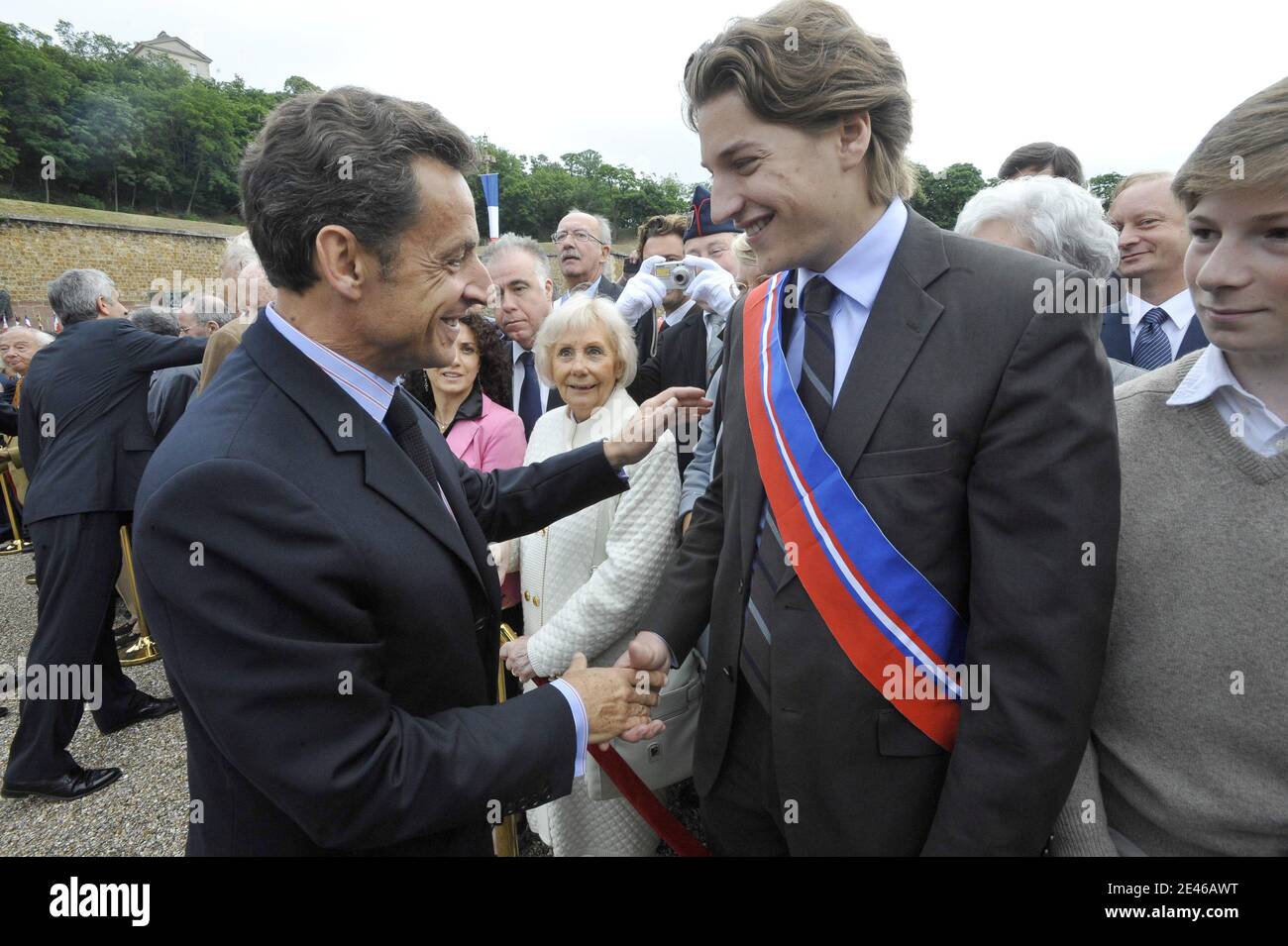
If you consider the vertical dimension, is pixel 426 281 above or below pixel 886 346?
above

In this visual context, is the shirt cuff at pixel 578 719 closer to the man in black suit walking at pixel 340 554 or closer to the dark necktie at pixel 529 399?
the man in black suit walking at pixel 340 554

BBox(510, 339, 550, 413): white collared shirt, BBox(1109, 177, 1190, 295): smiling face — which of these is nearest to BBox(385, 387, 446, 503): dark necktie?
BBox(510, 339, 550, 413): white collared shirt

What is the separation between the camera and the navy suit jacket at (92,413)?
4.73m

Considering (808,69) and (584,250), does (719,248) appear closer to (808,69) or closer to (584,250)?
(584,250)

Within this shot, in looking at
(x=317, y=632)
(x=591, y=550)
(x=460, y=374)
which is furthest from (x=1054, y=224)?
(x=460, y=374)

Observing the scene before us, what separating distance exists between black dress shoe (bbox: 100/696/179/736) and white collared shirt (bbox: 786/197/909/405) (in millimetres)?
5350

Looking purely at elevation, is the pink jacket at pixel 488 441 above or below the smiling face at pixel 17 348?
below

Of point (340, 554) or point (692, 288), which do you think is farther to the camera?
point (692, 288)

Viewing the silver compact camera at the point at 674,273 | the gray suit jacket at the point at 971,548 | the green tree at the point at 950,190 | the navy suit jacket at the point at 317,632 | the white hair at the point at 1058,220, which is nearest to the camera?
the navy suit jacket at the point at 317,632

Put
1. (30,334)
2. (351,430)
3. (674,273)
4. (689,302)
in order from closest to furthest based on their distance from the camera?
(351,430), (674,273), (689,302), (30,334)

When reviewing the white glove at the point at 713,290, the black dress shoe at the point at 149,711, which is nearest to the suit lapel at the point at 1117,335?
the white glove at the point at 713,290

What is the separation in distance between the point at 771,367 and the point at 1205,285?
90 centimetres

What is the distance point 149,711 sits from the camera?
16.9 ft

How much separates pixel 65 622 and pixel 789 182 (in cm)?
500
